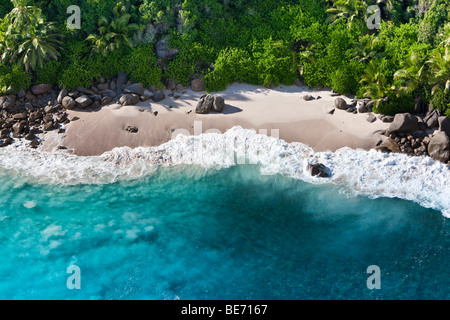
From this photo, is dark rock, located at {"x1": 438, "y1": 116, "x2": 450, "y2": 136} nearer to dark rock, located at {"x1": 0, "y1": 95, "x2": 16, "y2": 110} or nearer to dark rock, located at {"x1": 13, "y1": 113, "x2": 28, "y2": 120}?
dark rock, located at {"x1": 13, "y1": 113, "x2": 28, "y2": 120}

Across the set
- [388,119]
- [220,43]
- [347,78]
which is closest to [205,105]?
[220,43]

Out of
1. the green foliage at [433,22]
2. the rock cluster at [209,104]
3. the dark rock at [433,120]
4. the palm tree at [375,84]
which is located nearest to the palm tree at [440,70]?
the dark rock at [433,120]

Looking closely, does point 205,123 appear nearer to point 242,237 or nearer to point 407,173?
point 242,237

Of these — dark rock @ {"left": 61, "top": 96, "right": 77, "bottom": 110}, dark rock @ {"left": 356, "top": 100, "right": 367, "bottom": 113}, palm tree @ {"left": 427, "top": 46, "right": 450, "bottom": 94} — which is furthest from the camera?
dark rock @ {"left": 61, "top": 96, "right": 77, "bottom": 110}

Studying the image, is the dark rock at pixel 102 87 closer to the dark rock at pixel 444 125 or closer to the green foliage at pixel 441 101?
the green foliage at pixel 441 101

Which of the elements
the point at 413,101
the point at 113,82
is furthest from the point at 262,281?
the point at 113,82

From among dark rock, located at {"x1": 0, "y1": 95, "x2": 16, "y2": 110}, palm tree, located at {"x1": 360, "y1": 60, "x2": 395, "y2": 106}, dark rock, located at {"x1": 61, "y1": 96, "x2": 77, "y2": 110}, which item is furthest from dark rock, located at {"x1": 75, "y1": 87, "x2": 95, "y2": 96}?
palm tree, located at {"x1": 360, "y1": 60, "x2": 395, "y2": 106}
